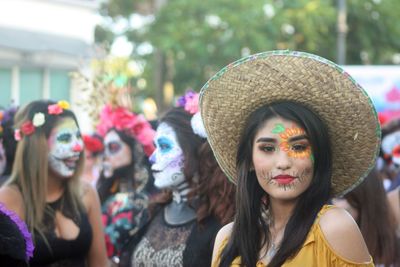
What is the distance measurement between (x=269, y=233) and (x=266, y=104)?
0.54 m

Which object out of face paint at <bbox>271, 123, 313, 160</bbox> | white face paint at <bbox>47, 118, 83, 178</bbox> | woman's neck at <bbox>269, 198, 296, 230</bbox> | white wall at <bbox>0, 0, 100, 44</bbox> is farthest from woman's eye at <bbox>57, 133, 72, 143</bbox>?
white wall at <bbox>0, 0, 100, 44</bbox>

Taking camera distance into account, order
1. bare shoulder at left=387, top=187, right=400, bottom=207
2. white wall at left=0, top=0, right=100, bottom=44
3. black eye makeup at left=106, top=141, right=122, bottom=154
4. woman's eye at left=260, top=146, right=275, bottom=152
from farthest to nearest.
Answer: white wall at left=0, top=0, right=100, bottom=44, black eye makeup at left=106, top=141, right=122, bottom=154, bare shoulder at left=387, top=187, right=400, bottom=207, woman's eye at left=260, top=146, right=275, bottom=152

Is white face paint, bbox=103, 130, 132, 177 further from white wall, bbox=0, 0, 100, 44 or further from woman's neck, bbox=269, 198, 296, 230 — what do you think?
white wall, bbox=0, 0, 100, 44

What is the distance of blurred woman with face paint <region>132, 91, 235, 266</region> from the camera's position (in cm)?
429

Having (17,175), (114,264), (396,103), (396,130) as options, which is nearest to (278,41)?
(396,103)

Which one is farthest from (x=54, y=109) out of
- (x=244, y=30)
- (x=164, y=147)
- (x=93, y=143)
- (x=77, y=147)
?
(x=244, y=30)

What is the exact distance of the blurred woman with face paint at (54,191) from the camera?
186 inches

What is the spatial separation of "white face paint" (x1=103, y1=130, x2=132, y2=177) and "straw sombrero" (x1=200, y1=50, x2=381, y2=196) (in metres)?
3.70

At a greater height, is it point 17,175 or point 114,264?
point 17,175

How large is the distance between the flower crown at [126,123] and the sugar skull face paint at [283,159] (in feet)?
12.5

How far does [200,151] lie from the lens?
15.0 feet

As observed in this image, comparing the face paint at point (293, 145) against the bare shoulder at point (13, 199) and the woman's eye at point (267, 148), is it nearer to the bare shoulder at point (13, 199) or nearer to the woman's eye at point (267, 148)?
the woman's eye at point (267, 148)

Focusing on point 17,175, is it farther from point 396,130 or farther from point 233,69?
point 396,130

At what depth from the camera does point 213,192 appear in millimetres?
4383
